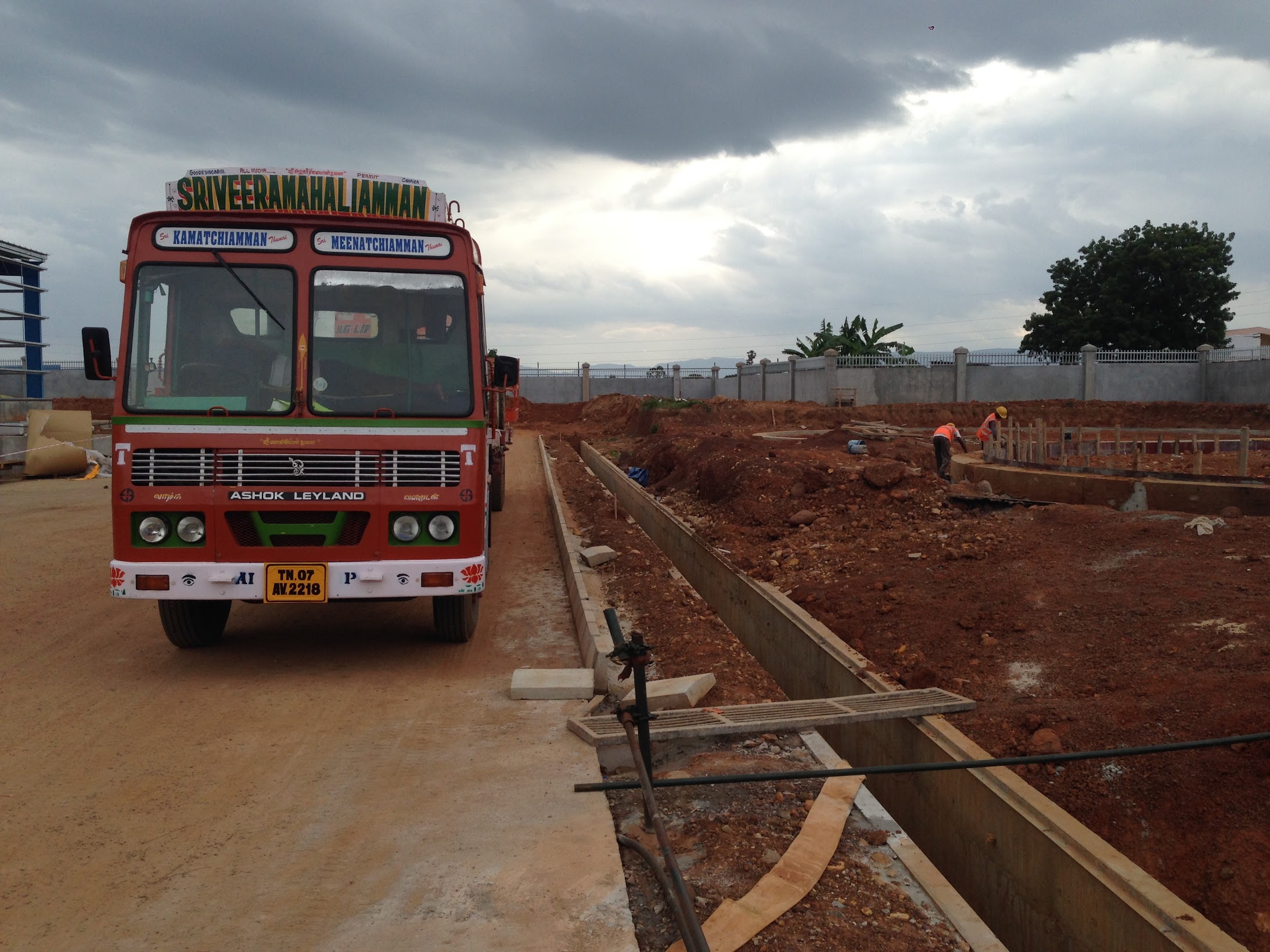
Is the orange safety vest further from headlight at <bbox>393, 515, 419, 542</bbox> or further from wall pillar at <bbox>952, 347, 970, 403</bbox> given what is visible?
wall pillar at <bbox>952, 347, 970, 403</bbox>

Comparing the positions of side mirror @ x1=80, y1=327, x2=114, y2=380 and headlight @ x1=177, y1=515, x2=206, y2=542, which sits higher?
side mirror @ x1=80, y1=327, x2=114, y2=380

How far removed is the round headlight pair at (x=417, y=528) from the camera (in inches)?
257

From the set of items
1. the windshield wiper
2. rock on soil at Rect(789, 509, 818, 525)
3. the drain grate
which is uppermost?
the windshield wiper

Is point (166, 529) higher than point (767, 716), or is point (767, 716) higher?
point (166, 529)

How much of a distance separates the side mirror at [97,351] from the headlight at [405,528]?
208cm

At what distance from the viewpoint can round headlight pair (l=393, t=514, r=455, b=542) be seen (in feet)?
21.4

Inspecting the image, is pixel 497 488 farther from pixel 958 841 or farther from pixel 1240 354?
pixel 1240 354

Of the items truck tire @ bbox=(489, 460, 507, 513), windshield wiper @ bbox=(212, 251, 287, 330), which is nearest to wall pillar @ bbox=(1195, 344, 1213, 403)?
truck tire @ bbox=(489, 460, 507, 513)

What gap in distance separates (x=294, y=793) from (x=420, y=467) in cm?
244

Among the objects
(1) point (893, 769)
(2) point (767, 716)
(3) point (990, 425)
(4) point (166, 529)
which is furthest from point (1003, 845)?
(3) point (990, 425)

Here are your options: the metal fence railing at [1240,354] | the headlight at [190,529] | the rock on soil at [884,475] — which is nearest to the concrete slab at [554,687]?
the headlight at [190,529]

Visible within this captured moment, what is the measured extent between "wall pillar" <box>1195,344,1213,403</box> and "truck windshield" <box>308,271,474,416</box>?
2984 cm

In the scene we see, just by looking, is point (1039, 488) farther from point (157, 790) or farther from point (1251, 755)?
point (157, 790)

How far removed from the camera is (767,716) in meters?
5.50
